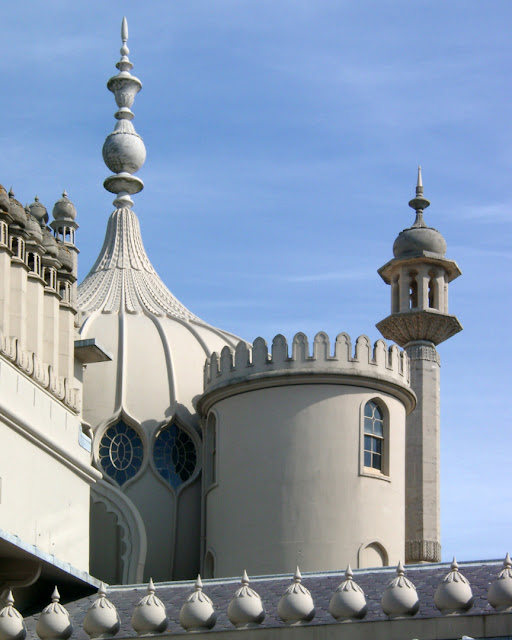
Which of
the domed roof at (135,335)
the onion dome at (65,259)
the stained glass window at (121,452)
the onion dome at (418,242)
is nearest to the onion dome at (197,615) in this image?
the onion dome at (65,259)

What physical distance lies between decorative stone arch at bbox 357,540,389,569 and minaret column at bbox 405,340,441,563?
19.2ft

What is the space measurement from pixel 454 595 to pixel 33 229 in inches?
588

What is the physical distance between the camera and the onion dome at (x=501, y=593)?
26.5 m

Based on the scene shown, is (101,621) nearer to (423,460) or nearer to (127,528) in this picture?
(127,528)

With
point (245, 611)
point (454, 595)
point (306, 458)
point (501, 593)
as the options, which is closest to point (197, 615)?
point (245, 611)

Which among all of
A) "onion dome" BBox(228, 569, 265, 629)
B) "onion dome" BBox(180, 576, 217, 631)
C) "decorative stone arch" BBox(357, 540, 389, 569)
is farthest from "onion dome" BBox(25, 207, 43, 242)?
"onion dome" BBox(228, 569, 265, 629)

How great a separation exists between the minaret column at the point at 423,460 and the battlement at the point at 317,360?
6.17 meters

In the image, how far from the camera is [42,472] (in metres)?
33.5

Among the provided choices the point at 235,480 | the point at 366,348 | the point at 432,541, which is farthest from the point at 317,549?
the point at 432,541

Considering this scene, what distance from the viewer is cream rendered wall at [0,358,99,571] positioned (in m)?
32.0

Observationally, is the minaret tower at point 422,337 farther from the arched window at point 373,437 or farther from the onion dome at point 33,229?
the onion dome at point 33,229

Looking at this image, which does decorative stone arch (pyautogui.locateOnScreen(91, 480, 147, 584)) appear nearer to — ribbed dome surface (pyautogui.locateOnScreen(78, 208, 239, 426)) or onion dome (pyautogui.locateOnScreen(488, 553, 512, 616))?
ribbed dome surface (pyautogui.locateOnScreen(78, 208, 239, 426))

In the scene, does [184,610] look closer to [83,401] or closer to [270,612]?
[270,612]

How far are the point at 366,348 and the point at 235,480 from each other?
15.2ft
